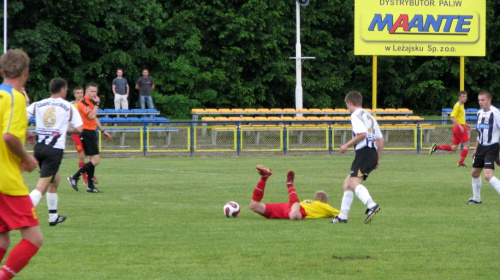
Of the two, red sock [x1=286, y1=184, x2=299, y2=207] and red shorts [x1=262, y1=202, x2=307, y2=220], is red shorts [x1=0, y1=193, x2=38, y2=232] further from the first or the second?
red shorts [x1=262, y1=202, x2=307, y2=220]

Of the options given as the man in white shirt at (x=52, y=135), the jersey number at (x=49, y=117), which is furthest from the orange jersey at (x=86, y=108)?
the jersey number at (x=49, y=117)

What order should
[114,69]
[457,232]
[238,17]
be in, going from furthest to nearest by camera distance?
[238,17], [114,69], [457,232]

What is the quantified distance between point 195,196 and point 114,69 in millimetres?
23663

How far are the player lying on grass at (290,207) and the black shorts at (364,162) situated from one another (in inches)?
32.6

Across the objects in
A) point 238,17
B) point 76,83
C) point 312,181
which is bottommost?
point 312,181

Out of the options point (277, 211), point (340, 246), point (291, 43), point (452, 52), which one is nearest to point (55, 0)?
point (291, 43)

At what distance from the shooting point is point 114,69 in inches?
1491

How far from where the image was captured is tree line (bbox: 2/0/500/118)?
119 ft

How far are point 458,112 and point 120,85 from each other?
45.9 ft

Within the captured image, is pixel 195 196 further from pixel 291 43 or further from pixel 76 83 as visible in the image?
pixel 291 43

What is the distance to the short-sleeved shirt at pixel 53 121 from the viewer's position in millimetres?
10656

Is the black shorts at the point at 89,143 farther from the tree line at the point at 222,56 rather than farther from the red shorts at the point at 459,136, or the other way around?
the tree line at the point at 222,56

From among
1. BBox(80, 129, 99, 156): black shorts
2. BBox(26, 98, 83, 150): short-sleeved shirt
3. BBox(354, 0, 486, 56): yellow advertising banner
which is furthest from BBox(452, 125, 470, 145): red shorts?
BBox(26, 98, 83, 150): short-sleeved shirt

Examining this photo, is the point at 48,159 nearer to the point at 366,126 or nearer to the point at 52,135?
the point at 52,135
